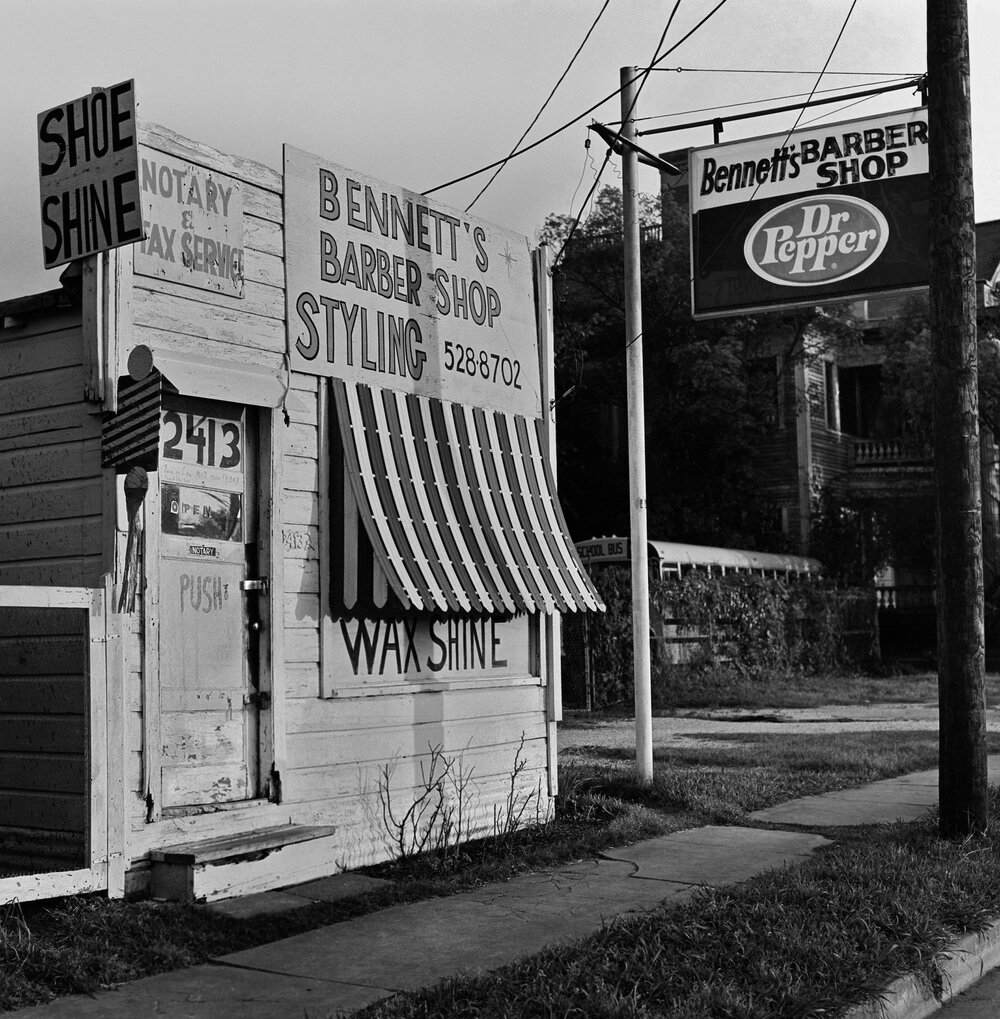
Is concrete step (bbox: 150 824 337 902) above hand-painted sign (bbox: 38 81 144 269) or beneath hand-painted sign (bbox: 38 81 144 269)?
beneath

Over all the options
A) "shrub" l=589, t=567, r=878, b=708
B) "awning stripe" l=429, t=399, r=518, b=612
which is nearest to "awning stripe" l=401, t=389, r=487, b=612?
"awning stripe" l=429, t=399, r=518, b=612

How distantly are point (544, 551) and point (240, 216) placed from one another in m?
3.25

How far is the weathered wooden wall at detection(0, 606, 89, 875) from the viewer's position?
668cm

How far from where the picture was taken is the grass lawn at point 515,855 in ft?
18.5

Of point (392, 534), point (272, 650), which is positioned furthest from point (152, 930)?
point (392, 534)

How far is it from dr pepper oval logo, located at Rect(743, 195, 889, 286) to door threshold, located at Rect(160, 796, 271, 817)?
5990 millimetres

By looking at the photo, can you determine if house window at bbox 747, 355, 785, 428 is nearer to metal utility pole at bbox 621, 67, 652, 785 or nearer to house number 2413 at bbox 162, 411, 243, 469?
metal utility pole at bbox 621, 67, 652, 785

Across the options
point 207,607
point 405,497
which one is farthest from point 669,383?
point 207,607

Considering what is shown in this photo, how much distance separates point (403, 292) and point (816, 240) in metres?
3.61

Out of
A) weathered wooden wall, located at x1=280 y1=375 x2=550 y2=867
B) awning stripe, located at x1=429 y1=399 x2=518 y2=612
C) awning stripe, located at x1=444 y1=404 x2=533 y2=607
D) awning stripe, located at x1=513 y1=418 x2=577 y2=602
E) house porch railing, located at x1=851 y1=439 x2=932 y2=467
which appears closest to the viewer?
weathered wooden wall, located at x1=280 y1=375 x2=550 y2=867

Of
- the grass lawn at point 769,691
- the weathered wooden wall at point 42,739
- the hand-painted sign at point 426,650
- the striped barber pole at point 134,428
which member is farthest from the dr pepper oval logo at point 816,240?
the grass lawn at point 769,691

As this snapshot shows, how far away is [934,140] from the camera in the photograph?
8867 mm

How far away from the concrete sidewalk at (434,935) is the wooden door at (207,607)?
2.71 feet

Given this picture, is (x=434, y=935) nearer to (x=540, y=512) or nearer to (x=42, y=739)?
(x=42, y=739)
